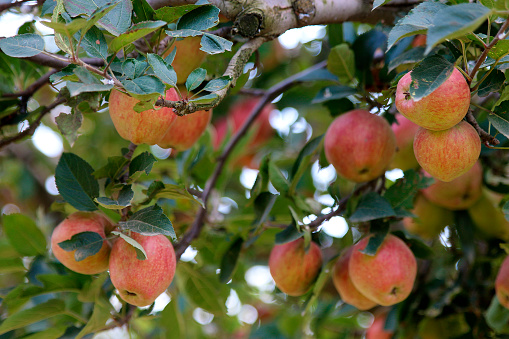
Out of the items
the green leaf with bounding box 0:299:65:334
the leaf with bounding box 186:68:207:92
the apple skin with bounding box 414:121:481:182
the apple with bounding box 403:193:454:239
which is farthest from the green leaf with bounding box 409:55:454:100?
the green leaf with bounding box 0:299:65:334

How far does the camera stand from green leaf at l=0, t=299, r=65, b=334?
1.01 metres

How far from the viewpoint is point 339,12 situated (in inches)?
42.8

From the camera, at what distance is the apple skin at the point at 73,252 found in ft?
2.98

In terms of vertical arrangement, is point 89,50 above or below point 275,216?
above

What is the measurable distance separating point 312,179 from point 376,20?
850 millimetres

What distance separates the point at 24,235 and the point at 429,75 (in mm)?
1051

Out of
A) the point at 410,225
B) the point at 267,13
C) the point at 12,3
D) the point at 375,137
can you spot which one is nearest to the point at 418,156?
the point at 375,137

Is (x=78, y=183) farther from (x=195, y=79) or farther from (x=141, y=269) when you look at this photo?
(x=195, y=79)

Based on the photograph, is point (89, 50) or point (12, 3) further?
point (12, 3)

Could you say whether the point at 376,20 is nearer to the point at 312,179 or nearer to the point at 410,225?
the point at 410,225

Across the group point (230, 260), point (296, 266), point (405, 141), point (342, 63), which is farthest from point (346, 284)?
point (342, 63)

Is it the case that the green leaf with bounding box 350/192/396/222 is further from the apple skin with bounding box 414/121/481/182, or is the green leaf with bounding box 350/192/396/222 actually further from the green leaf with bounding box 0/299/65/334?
the green leaf with bounding box 0/299/65/334

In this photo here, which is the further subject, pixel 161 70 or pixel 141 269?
pixel 141 269

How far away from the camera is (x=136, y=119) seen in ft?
2.61
